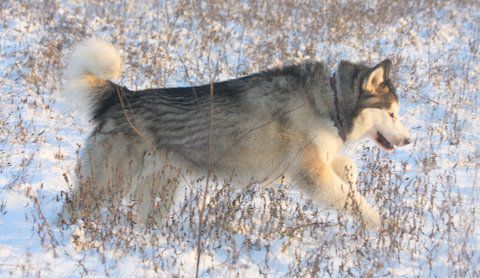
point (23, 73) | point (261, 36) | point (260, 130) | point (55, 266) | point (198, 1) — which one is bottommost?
point (55, 266)

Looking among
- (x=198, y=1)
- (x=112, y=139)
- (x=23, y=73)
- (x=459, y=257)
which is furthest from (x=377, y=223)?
(x=198, y=1)

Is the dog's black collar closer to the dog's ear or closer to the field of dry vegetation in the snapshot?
the dog's ear

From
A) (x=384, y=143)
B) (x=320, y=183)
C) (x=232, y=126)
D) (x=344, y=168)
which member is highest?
(x=384, y=143)

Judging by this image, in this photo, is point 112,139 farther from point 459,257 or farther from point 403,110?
point 403,110

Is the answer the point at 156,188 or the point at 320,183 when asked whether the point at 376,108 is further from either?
the point at 156,188

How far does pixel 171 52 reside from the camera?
9188mm

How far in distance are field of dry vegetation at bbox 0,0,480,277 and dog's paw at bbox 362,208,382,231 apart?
0.21 ft

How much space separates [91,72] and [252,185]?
5.01 ft

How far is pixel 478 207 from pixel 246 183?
1.91 meters

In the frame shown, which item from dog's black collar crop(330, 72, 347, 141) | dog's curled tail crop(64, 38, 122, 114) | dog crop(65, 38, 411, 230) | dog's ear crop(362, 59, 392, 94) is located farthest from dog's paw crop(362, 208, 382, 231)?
dog's curled tail crop(64, 38, 122, 114)

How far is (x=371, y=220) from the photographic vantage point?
15.4 ft

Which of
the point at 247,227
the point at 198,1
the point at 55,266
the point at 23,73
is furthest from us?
the point at 198,1

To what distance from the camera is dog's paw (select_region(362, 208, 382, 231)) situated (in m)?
4.69

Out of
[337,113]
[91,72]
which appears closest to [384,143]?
[337,113]
